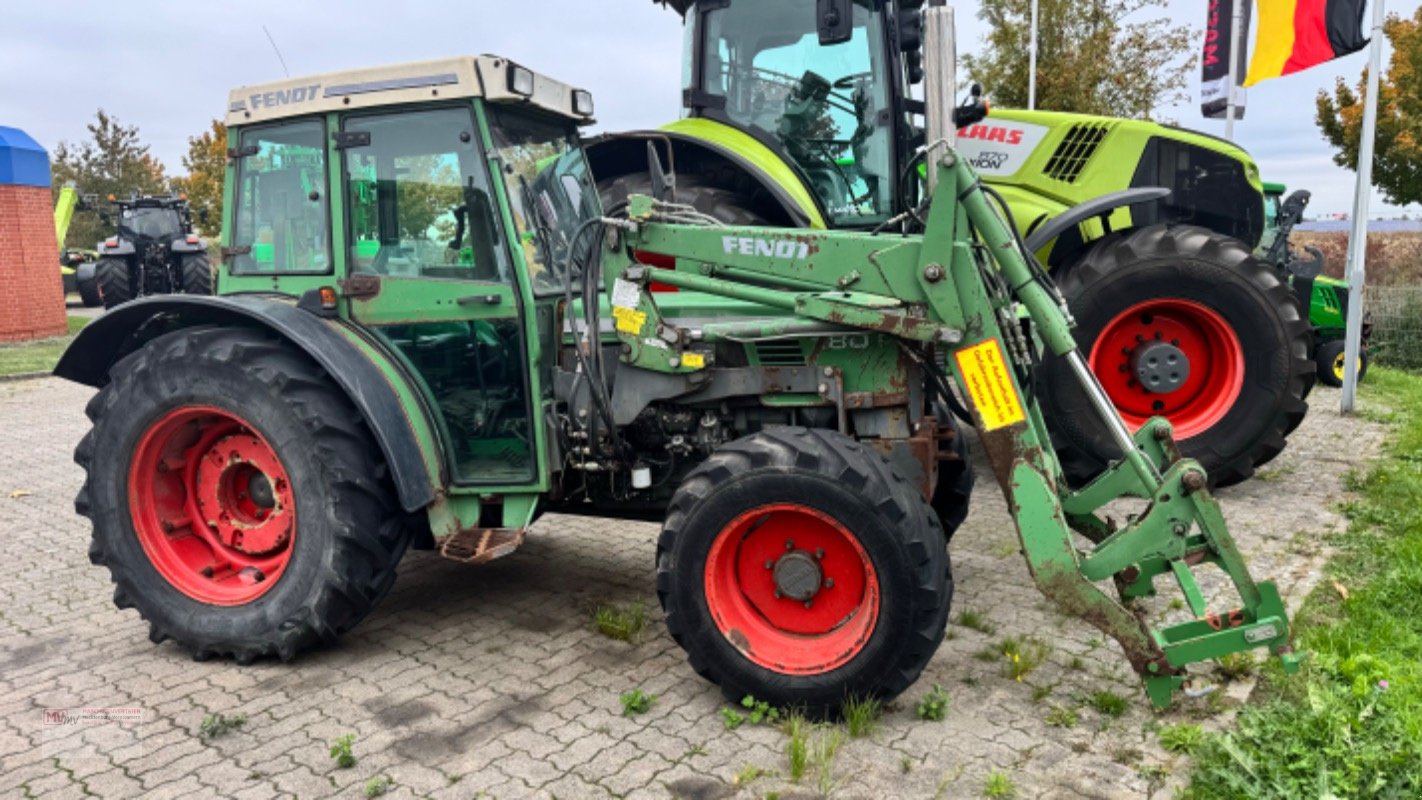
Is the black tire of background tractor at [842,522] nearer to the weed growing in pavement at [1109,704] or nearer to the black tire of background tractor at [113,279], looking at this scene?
the weed growing in pavement at [1109,704]

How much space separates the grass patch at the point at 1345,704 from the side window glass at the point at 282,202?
12.2ft

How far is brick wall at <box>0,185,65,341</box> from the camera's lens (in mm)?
16672

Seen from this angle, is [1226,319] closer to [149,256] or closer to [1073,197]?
[1073,197]

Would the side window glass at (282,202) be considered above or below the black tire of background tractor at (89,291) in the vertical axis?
above

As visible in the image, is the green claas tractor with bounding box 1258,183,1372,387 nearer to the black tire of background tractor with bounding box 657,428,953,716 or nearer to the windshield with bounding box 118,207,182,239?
the black tire of background tractor with bounding box 657,428,953,716

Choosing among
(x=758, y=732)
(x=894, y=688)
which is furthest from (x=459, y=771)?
(x=894, y=688)

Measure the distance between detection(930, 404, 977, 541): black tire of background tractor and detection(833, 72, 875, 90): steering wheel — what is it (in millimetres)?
2854

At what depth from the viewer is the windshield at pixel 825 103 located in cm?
651

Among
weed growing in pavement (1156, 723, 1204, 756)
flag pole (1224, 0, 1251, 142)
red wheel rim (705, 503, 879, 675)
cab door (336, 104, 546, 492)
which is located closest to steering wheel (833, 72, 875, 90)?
cab door (336, 104, 546, 492)

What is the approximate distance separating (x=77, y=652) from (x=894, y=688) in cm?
330

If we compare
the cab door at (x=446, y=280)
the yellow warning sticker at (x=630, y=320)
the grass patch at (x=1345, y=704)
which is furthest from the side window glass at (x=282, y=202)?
the grass patch at (x=1345, y=704)

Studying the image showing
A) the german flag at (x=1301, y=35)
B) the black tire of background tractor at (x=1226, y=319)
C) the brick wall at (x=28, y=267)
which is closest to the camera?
the black tire of background tractor at (x=1226, y=319)

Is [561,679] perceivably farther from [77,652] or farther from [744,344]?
[77,652]

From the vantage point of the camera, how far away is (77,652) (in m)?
4.19
